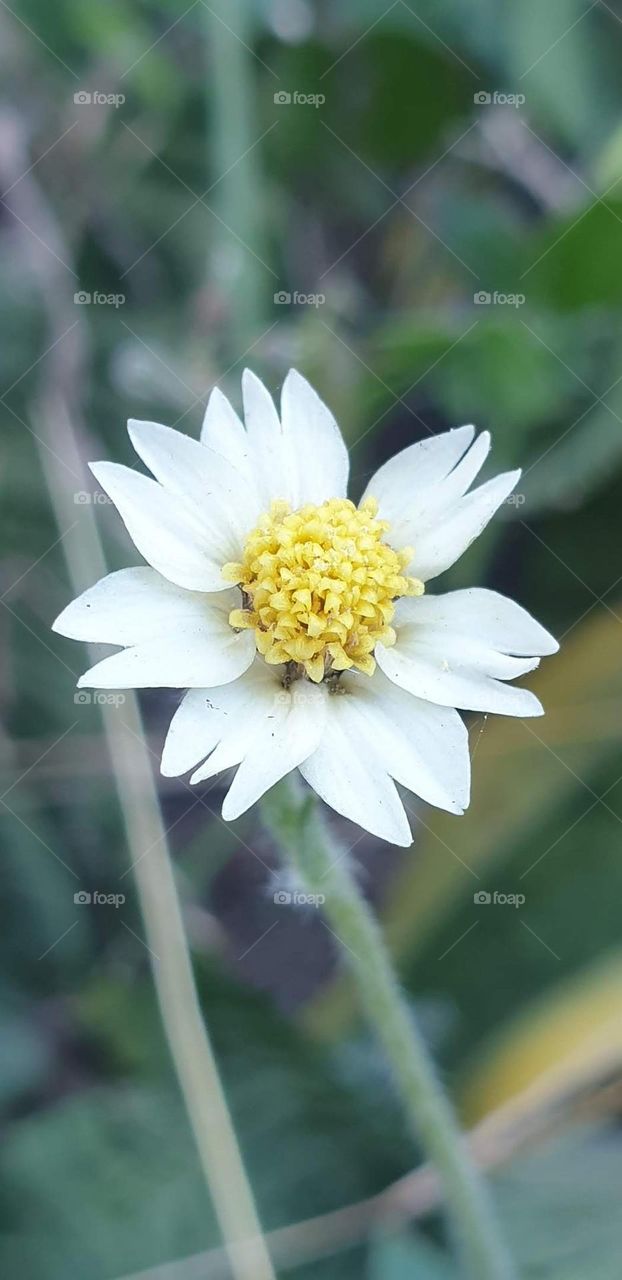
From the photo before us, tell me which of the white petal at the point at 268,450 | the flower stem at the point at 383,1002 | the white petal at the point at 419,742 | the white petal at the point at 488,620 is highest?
the white petal at the point at 268,450

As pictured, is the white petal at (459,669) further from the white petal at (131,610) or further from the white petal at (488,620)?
the white petal at (131,610)

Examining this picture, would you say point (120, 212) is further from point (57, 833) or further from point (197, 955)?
Result: point (197, 955)

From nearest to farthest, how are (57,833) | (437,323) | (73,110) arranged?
(437,323), (57,833), (73,110)

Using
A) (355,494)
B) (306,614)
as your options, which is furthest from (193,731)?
(355,494)

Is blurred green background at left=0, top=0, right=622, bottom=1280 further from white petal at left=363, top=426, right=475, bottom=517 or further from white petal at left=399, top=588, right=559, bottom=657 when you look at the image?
white petal at left=399, top=588, right=559, bottom=657

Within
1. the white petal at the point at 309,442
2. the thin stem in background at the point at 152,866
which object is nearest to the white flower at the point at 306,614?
the white petal at the point at 309,442

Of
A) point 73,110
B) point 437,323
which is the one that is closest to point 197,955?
point 437,323

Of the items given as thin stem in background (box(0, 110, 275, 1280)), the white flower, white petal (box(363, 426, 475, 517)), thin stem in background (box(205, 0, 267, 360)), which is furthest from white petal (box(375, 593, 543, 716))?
thin stem in background (box(205, 0, 267, 360))

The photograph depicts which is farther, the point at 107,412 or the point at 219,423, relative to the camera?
the point at 107,412
